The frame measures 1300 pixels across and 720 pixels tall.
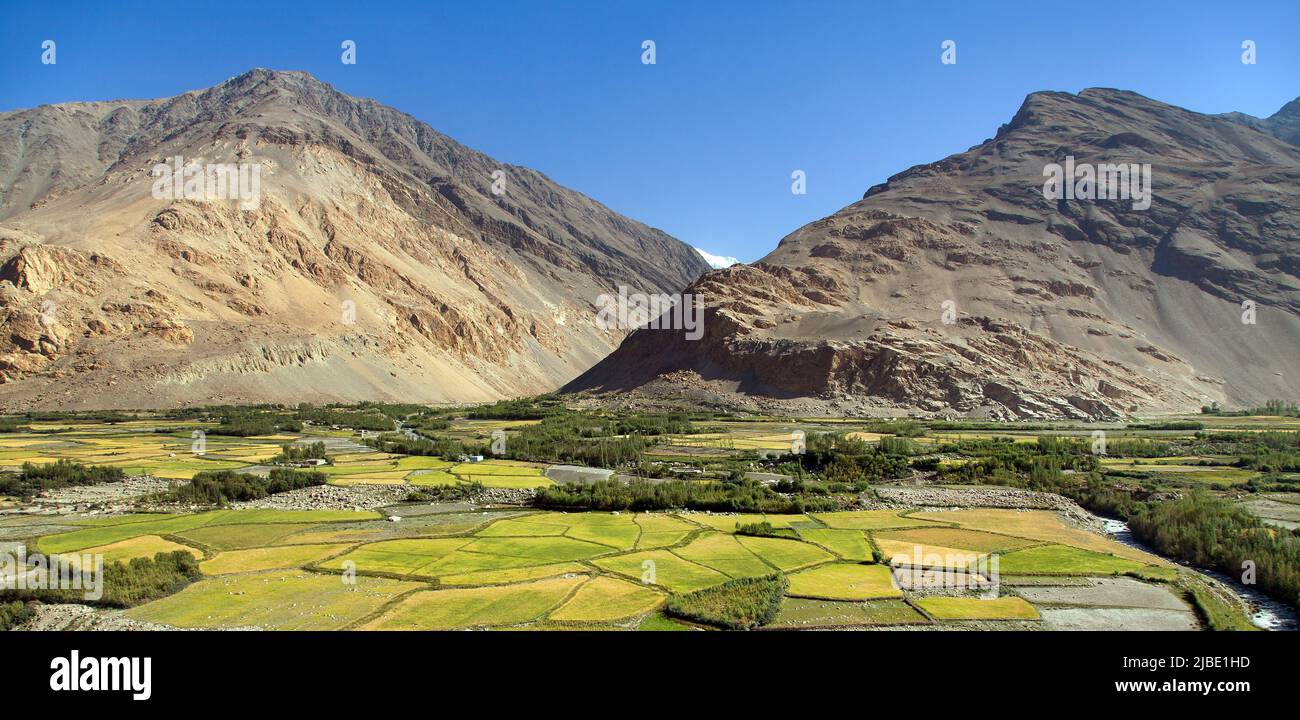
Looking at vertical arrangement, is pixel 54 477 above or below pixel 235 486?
above

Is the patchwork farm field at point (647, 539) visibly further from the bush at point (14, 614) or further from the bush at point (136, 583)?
the bush at point (14, 614)

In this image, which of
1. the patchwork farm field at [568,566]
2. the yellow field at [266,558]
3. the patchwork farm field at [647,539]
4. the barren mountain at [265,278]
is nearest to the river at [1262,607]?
the patchwork farm field at [647,539]

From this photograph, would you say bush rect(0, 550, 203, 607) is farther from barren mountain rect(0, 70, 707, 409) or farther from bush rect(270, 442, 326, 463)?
barren mountain rect(0, 70, 707, 409)

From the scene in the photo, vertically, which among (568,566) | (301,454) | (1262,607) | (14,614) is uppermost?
(14,614)

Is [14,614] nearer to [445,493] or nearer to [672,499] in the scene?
[445,493]

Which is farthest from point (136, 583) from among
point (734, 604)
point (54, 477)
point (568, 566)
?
point (54, 477)

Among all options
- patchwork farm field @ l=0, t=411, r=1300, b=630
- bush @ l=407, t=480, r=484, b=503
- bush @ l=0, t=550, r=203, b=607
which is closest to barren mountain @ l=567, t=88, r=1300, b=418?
patchwork farm field @ l=0, t=411, r=1300, b=630

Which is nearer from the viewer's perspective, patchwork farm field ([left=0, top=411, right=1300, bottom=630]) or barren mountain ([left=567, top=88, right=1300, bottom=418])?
patchwork farm field ([left=0, top=411, right=1300, bottom=630])
